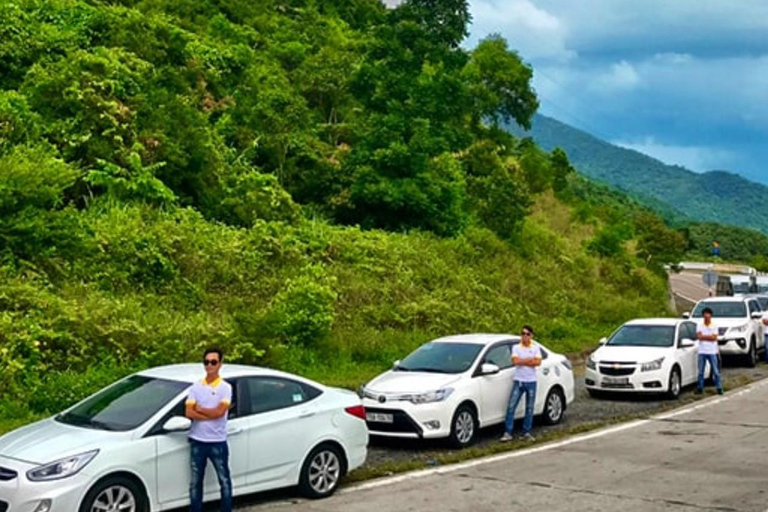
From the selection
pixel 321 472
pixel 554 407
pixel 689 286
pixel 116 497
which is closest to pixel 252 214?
pixel 554 407

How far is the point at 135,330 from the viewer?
16000mm

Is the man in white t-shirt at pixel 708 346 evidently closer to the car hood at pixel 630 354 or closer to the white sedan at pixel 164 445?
the car hood at pixel 630 354

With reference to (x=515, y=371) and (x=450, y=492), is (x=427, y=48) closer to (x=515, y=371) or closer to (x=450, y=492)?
(x=515, y=371)

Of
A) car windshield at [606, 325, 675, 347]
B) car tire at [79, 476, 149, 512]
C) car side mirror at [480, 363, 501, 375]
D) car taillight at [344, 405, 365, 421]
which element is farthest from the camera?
car windshield at [606, 325, 675, 347]

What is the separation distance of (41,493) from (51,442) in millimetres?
678

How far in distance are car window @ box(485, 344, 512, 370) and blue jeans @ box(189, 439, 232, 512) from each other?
6123mm

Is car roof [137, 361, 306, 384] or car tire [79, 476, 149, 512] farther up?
car roof [137, 361, 306, 384]

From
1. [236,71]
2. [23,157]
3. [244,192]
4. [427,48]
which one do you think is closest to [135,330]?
[23,157]

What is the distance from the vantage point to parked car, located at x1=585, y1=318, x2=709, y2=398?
17.8 metres

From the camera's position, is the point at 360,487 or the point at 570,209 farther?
the point at 570,209

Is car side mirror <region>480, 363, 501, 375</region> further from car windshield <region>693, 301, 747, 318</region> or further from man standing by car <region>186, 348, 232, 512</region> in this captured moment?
car windshield <region>693, 301, 747, 318</region>

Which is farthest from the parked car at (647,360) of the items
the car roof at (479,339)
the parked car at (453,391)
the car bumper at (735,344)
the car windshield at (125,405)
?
the car windshield at (125,405)

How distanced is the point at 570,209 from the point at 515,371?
1175 inches

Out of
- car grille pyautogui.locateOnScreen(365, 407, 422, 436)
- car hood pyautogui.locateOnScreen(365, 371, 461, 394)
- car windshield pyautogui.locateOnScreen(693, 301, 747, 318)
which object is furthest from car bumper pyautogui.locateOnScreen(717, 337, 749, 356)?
car grille pyautogui.locateOnScreen(365, 407, 422, 436)
